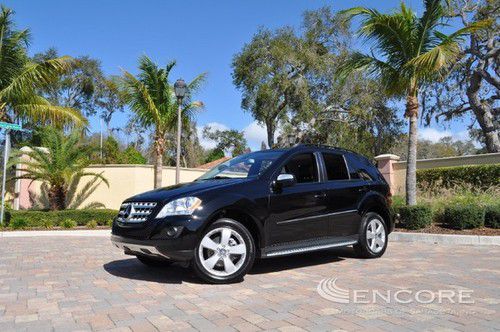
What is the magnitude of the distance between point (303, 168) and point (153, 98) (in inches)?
474

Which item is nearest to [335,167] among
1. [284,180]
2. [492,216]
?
[284,180]

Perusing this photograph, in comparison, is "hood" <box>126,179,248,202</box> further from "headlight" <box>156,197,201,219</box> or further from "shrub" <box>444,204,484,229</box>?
"shrub" <box>444,204,484,229</box>

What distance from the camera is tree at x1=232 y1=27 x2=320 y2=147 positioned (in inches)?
1137

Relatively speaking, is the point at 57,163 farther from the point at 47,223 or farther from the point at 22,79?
the point at 22,79

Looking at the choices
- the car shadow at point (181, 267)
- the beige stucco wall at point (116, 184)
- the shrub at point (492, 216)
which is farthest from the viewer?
the beige stucco wall at point (116, 184)

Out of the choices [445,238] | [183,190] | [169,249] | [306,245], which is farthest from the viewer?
[445,238]

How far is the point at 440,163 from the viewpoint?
17.6 m

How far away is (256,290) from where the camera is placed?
5.04 meters

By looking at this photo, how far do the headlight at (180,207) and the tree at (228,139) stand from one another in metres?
53.4

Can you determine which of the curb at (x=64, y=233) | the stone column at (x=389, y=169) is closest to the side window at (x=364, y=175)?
the curb at (x=64, y=233)

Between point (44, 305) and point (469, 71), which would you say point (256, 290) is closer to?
point (44, 305)

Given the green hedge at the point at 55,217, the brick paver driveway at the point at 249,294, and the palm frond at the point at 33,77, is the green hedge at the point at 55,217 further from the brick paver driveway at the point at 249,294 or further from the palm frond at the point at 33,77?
the brick paver driveway at the point at 249,294

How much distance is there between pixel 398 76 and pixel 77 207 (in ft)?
41.5

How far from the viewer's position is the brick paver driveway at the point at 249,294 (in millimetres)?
3816
